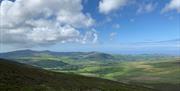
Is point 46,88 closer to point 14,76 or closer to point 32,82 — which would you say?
point 32,82

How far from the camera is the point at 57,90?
334 feet

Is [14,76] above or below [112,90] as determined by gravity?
above

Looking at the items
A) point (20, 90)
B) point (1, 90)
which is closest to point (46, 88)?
point (20, 90)

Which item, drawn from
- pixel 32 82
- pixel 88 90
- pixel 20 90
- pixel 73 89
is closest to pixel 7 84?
pixel 20 90

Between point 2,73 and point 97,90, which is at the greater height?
point 2,73

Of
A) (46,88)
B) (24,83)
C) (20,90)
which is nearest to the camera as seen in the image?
(20,90)

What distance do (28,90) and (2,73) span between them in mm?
25224

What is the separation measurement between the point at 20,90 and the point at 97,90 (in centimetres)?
3463

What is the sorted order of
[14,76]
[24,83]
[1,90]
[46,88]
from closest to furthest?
[1,90]
[46,88]
[24,83]
[14,76]

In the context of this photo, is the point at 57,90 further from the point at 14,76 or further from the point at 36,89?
the point at 14,76

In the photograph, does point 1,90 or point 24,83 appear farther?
point 24,83

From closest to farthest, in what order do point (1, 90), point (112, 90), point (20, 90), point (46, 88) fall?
point (1, 90), point (20, 90), point (46, 88), point (112, 90)

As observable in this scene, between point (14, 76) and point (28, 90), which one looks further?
point (14, 76)

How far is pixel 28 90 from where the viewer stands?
95.0 metres
